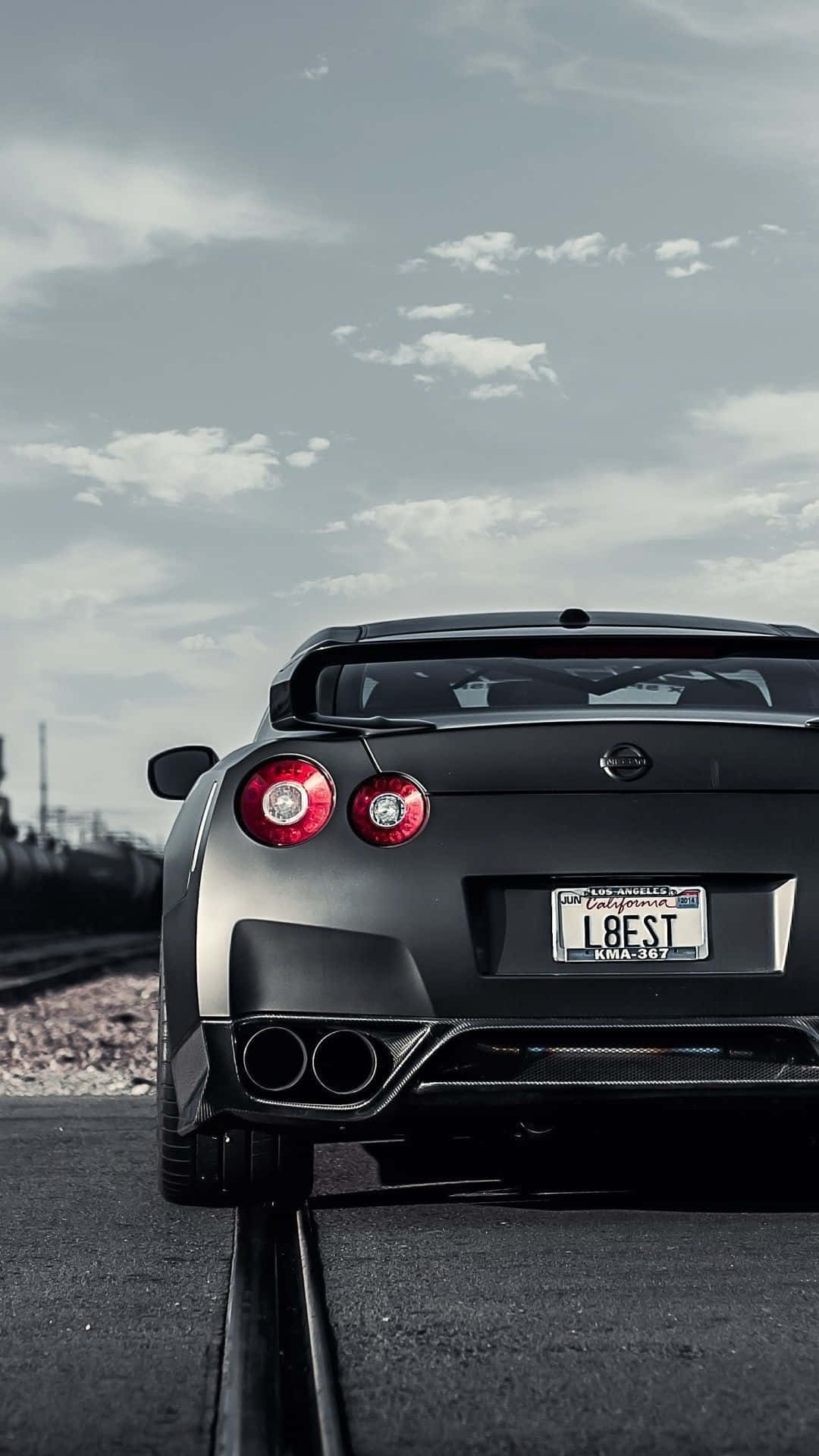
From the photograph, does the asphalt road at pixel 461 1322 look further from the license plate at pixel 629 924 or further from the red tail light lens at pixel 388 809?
the red tail light lens at pixel 388 809

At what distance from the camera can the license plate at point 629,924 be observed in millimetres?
4406

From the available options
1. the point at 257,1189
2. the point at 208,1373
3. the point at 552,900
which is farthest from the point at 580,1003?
the point at 208,1373

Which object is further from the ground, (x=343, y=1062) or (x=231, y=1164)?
(x=343, y=1062)

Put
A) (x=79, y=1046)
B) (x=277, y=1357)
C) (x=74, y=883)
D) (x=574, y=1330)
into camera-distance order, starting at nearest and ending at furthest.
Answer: (x=277, y=1357) < (x=574, y=1330) < (x=79, y=1046) < (x=74, y=883)

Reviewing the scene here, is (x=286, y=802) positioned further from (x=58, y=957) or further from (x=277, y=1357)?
(x=58, y=957)

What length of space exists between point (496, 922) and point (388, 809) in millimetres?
355

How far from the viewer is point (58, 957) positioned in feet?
115

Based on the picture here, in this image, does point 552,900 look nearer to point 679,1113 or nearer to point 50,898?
point 679,1113

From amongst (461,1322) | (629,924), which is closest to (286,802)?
(629,924)

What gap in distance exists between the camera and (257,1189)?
4.83 metres

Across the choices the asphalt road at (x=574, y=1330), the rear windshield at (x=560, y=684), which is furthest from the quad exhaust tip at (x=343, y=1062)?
the rear windshield at (x=560, y=684)

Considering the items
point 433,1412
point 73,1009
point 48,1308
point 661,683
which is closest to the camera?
point 433,1412

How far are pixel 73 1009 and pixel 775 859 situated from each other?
15584mm

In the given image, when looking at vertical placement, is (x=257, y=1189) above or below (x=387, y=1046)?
below
